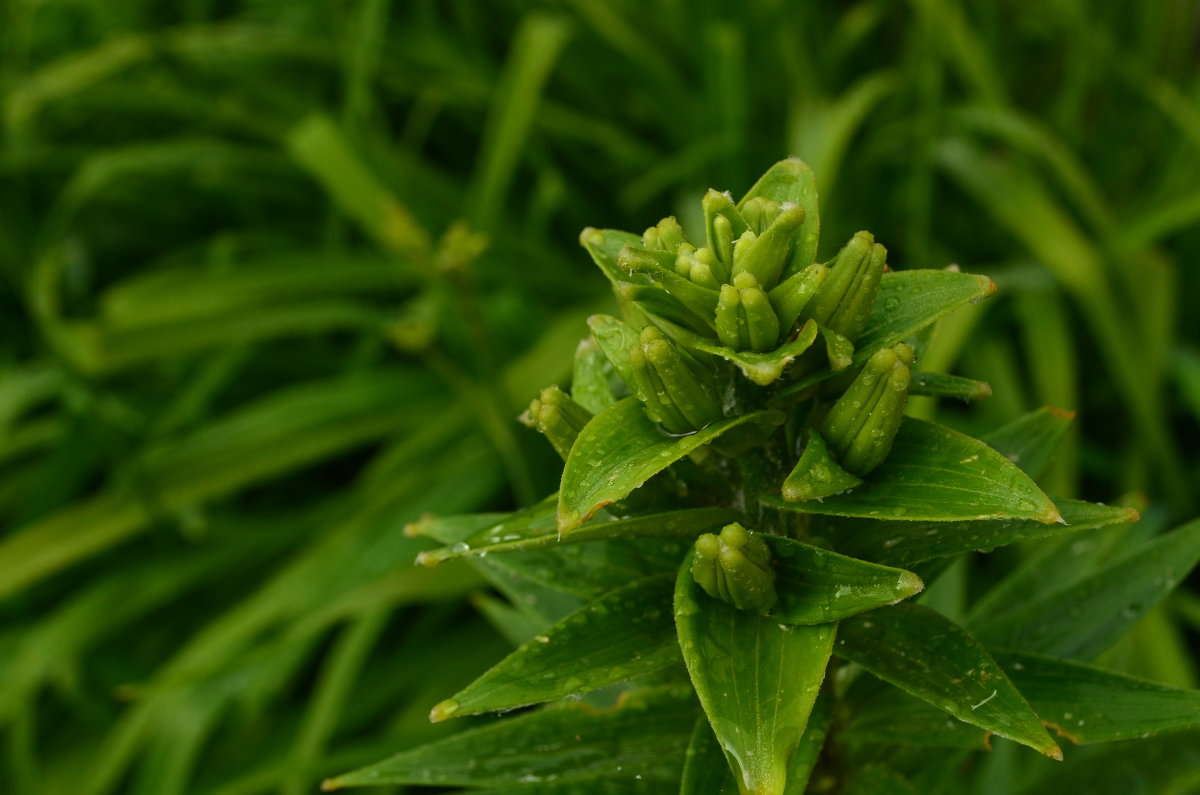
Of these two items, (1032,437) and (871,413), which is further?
(1032,437)

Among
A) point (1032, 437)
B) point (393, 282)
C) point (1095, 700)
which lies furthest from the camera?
point (393, 282)

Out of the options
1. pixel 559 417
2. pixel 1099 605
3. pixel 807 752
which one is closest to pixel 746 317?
pixel 559 417

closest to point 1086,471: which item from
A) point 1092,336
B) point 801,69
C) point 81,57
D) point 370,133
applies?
point 1092,336

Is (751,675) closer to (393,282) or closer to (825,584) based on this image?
(825,584)

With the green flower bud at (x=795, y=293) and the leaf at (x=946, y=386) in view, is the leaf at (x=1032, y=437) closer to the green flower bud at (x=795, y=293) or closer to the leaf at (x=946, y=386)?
the leaf at (x=946, y=386)

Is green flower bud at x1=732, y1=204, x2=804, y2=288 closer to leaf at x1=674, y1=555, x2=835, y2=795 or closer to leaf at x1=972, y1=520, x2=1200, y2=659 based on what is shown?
leaf at x1=674, y1=555, x2=835, y2=795

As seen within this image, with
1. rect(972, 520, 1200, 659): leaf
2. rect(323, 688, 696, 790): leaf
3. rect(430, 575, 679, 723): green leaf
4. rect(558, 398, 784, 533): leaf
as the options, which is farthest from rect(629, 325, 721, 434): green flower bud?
rect(972, 520, 1200, 659): leaf

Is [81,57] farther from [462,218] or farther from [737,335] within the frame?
[737,335]

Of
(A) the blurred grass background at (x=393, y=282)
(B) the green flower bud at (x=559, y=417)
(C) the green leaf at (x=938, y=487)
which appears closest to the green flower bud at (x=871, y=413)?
(C) the green leaf at (x=938, y=487)
